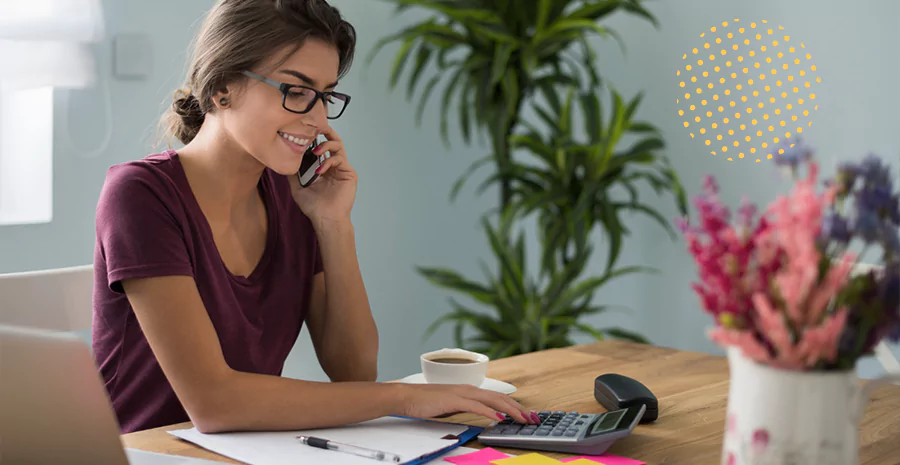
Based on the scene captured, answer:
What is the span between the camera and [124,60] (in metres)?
2.49

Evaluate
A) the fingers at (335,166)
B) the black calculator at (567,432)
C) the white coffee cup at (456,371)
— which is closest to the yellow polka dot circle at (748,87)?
the fingers at (335,166)

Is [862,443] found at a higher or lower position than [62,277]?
lower

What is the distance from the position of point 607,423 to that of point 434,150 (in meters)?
2.34

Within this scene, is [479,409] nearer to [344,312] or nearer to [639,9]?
[344,312]

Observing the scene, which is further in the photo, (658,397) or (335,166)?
(335,166)

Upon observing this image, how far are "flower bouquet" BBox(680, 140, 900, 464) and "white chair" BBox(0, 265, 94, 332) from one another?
46.2 inches

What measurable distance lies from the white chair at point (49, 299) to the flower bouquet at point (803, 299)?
117 cm

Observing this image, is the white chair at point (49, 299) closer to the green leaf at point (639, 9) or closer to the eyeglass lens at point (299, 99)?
the eyeglass lens at point (299, 99)

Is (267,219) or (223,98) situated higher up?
(223,98)

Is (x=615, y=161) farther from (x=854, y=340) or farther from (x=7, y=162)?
(x=854, y=340)

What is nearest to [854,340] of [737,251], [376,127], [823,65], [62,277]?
[737,251]

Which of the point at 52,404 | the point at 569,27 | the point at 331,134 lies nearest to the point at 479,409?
the point at 52,404

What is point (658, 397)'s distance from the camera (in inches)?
59.1

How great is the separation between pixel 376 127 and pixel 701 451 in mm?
2187
